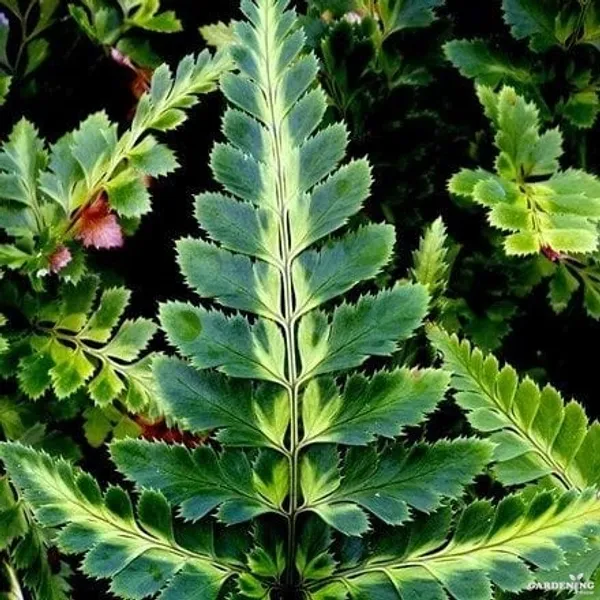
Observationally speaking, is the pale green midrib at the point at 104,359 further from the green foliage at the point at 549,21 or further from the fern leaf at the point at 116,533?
the green foliage at the point at 549,21

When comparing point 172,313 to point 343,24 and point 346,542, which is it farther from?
point 343,24

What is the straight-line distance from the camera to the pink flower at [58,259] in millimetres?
719

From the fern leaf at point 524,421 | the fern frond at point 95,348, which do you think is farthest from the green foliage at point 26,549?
the fern leaf at point 524,421

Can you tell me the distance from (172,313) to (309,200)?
4.0 inches

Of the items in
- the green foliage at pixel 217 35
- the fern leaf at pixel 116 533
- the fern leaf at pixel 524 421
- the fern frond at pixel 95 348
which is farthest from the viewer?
the green foliage at pixel 217 35

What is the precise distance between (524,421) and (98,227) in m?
0.35

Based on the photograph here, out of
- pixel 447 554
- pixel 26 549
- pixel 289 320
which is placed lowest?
pixel 26 549

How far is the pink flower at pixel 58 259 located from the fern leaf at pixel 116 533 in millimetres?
208

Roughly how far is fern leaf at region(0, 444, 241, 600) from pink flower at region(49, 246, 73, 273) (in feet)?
0.68

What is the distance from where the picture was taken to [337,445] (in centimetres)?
57

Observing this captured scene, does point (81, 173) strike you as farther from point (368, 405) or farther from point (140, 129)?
point (368, 405)

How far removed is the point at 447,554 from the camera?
53 centimetres

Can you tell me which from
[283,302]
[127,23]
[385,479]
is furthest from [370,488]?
[127,23]

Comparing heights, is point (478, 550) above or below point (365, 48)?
below
